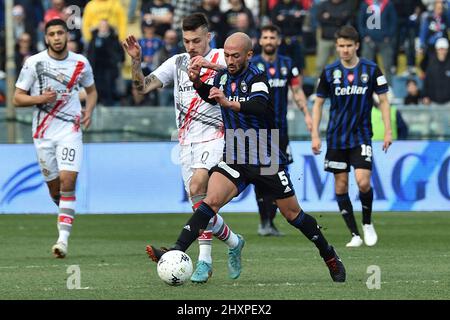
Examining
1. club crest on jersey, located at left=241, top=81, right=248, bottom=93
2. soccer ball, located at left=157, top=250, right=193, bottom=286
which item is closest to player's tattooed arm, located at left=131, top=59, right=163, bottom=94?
club crest on jersey, located at left=241, top=81, right=248, bottom=93

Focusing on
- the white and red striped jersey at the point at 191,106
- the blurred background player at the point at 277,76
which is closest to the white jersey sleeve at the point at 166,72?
the white and red striped jersey at the point at 191,106

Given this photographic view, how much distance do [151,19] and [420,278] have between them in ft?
44.0

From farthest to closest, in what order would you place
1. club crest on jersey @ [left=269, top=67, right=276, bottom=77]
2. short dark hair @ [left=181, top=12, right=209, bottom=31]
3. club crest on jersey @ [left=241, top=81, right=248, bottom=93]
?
club crest on jersey @ [left=269, top=67, right=276, bottom=77], short dark hair @ [left=181, top=12, right=209, bottom=31], club crest on jersey @ [left=241, top=81, right=248, bottom=93]

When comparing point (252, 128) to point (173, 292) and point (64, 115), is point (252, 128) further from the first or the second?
point (64, 115)

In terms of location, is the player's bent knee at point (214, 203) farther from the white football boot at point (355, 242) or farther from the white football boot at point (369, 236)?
the white football boot at point (369, 236)

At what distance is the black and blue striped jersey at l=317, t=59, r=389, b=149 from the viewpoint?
14.3 m

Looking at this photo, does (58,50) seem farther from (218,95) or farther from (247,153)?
(218,95)

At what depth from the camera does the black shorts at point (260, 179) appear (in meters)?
10.2

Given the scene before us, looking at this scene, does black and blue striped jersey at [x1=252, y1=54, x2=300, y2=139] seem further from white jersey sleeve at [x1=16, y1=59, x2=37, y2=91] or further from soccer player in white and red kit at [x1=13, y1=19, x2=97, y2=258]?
white jersey sleeve at [x1=16, y1=59, x2=37, y2=91]

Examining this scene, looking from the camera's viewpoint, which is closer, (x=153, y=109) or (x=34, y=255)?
(x=34, y=255)

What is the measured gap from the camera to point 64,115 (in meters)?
13.7

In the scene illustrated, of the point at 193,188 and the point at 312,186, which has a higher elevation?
the point at 193,188
